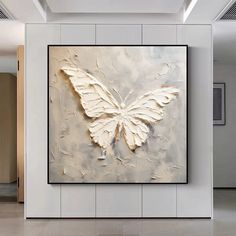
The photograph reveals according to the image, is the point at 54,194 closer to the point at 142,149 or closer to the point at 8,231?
the point at 8,231

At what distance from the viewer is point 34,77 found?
6406 millimetres

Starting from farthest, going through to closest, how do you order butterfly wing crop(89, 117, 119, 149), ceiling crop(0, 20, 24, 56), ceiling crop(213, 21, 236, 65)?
ceiling crop(213, 21, 236, 65)
ceiling crop(0, 20, 24, 56)
butterfly wing crop(89, 117, 119, 149)

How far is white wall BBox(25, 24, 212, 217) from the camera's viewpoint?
6.38 meters

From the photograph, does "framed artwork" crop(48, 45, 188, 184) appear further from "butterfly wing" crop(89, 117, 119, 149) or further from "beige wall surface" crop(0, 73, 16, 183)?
"beige wall surface" crop(0, 73, 16, 183)

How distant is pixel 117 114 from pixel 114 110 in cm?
7

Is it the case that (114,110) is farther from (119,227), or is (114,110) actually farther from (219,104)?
(219,104)

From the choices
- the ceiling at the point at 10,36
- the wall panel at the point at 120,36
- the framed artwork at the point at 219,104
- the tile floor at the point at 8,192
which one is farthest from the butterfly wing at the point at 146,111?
the framed artwork at the point at 219,104

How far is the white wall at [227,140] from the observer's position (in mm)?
10156

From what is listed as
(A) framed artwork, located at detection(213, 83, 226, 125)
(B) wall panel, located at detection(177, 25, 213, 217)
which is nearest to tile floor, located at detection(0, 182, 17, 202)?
(B) wall panel, located at detection(177, 25, 213, 217)

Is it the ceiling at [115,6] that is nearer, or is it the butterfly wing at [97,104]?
the ceiling at [115,6]

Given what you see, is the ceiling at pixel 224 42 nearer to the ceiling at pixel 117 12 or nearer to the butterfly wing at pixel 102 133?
the ceiling at pixel 117 12

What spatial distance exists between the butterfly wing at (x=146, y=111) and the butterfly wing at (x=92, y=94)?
243 mm

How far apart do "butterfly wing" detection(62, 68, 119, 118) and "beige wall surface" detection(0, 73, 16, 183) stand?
6.47 metres

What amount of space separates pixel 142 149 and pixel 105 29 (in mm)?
1804
